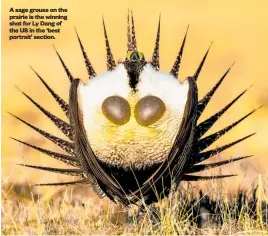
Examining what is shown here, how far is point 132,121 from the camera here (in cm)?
563

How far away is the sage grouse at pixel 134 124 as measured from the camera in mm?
5629

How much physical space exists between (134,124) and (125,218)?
95cm

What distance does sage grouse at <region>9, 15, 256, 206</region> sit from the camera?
5629 mm

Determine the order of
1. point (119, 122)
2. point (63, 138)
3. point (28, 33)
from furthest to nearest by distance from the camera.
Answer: point (28, 33) → point (63, 138) → point (119, 122)

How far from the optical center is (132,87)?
565 centimetres

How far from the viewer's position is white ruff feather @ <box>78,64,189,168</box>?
5.66m

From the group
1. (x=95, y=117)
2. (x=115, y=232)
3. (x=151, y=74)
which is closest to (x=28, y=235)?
(x=115, y=232)

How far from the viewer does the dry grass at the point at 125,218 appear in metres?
5.96

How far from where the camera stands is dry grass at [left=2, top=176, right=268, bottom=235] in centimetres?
596

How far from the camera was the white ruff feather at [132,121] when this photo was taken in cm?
566

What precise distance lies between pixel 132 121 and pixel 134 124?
2 centimetres

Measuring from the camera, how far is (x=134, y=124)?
18.5 feet

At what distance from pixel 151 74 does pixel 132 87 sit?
0.16 m

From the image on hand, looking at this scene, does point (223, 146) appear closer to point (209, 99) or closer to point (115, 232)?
point (209, 99)
